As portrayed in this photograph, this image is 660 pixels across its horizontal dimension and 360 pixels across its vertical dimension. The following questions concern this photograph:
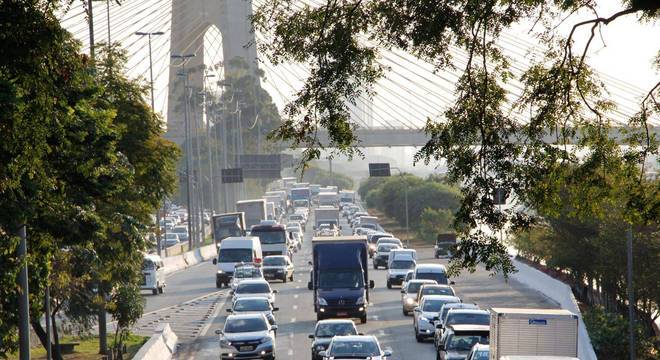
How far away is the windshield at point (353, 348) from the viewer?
108 feet

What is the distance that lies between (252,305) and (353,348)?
13257mm

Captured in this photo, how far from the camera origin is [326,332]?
125ft

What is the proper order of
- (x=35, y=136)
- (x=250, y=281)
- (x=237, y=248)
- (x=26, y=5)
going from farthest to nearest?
(x=237, y=248) < (x=250, y=281) < (x=35, y=136) < (x=26, y=5)

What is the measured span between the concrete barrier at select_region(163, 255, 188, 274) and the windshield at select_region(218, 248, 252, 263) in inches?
637

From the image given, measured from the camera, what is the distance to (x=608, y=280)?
59.8 m

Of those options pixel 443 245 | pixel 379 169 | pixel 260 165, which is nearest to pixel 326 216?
pixel 379 169

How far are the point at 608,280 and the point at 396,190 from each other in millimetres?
110352

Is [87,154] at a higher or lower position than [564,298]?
higher

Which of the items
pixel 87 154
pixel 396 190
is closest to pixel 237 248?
pixel 87 154

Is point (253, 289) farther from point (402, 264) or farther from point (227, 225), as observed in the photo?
point (227, 225)

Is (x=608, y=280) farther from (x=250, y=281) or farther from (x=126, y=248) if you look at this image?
(x=126, y=248)

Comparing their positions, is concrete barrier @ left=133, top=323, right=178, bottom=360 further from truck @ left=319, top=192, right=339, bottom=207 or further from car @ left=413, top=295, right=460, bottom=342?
truck @ left=319, top=192, right=339, bottom=207

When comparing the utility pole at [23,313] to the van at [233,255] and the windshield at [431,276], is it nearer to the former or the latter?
the windshield at [431,276]

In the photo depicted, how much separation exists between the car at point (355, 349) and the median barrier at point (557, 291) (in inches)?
264
